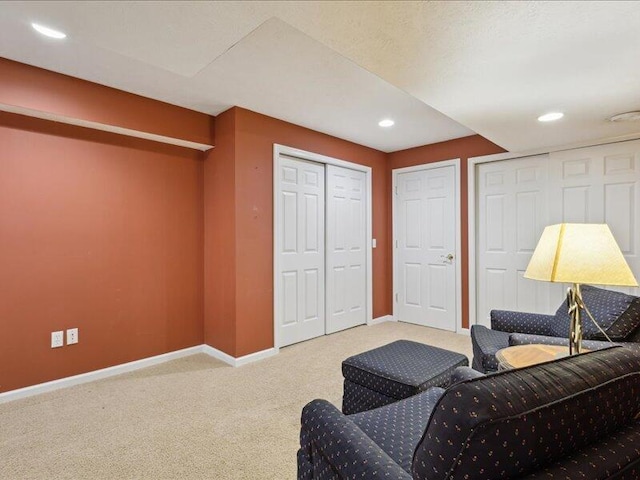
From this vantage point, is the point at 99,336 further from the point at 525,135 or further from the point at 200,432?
the point at 525,135

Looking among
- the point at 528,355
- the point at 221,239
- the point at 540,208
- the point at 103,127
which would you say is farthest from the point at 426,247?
the point at 103,127

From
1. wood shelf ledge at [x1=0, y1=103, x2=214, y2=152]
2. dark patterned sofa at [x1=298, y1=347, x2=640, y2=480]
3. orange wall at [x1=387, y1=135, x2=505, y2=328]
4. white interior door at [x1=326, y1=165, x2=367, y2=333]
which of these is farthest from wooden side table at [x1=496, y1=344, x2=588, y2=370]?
wood shelf ledge at [x1=0, y1=103, x2=214, y2=152]

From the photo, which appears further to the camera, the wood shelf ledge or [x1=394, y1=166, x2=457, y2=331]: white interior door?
[x1=394, y1=166, x2=457, y2=331]: white interior door

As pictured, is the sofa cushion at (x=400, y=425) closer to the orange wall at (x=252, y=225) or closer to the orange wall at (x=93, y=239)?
the orange wall at (x=252, y=225)

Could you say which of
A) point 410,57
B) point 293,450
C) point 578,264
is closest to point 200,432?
point 293,450

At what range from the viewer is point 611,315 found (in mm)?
2223

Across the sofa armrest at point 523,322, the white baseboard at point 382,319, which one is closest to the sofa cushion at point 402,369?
the sofa armrest at point 523,322

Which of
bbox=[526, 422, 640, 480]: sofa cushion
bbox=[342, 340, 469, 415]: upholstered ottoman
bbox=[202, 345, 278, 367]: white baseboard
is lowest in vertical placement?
bbox=[202, 345, 278, 367]: white baseboard

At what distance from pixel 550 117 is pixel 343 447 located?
8.96ft

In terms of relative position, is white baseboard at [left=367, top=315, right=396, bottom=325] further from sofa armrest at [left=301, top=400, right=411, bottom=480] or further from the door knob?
sofa armrest at [left=301, top=400, right=411, bottom=480]

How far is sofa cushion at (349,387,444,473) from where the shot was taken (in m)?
1.29

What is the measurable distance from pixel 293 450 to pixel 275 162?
258cm

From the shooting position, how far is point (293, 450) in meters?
1.98

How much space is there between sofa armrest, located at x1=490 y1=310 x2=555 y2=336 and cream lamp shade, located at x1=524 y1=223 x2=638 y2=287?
1.33 m
